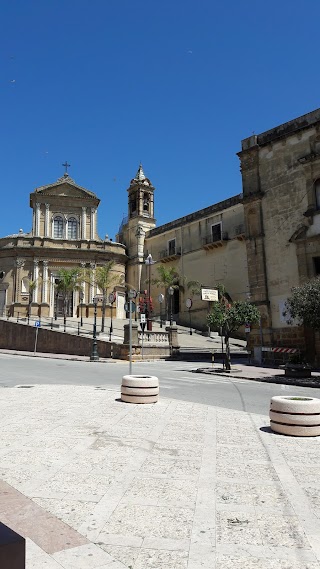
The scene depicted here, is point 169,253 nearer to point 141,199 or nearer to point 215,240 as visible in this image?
Result: point 215,240

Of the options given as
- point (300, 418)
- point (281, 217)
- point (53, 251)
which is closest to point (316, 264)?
point (281, 217)

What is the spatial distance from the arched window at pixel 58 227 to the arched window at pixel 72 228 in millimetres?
968

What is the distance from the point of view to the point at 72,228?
5253 cm

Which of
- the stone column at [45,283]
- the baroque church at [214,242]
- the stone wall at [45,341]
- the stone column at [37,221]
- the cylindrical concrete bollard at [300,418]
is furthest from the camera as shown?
the stone column at [37,221]

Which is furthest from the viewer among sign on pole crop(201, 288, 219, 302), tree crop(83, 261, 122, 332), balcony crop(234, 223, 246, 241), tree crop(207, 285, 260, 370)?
tree crop(83, 261, 122, 332)

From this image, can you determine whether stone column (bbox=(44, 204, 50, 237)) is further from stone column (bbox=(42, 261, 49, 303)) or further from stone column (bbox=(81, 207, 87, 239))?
stone column (bbox=(81, 207, 87, 239))

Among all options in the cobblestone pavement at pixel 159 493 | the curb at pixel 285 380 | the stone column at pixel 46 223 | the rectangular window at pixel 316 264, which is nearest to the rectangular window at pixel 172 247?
the stone column at pixel 46 223

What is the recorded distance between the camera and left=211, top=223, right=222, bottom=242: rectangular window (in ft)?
144

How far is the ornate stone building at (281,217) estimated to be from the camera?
78.2ft

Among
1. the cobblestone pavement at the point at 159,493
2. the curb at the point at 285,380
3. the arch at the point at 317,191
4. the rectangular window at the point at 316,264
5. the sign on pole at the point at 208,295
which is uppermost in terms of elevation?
the arch at the point at 317,191

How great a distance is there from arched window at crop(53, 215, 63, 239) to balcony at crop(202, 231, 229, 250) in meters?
18.1

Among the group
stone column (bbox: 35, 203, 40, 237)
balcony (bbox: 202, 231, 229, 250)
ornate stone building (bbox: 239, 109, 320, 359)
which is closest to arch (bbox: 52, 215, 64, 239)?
stone column (bbox: 35, 203, 40, 237)

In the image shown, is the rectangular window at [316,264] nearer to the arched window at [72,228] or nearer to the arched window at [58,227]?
the arched window at [72,228]

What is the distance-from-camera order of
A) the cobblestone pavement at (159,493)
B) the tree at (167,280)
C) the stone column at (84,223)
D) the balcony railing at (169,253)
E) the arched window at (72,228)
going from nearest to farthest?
the cobblestone pavement at (159,493), the tree at (167,280), the balcony railing at (169,253), the stone column at (84,223), the arched window at (72,228)
